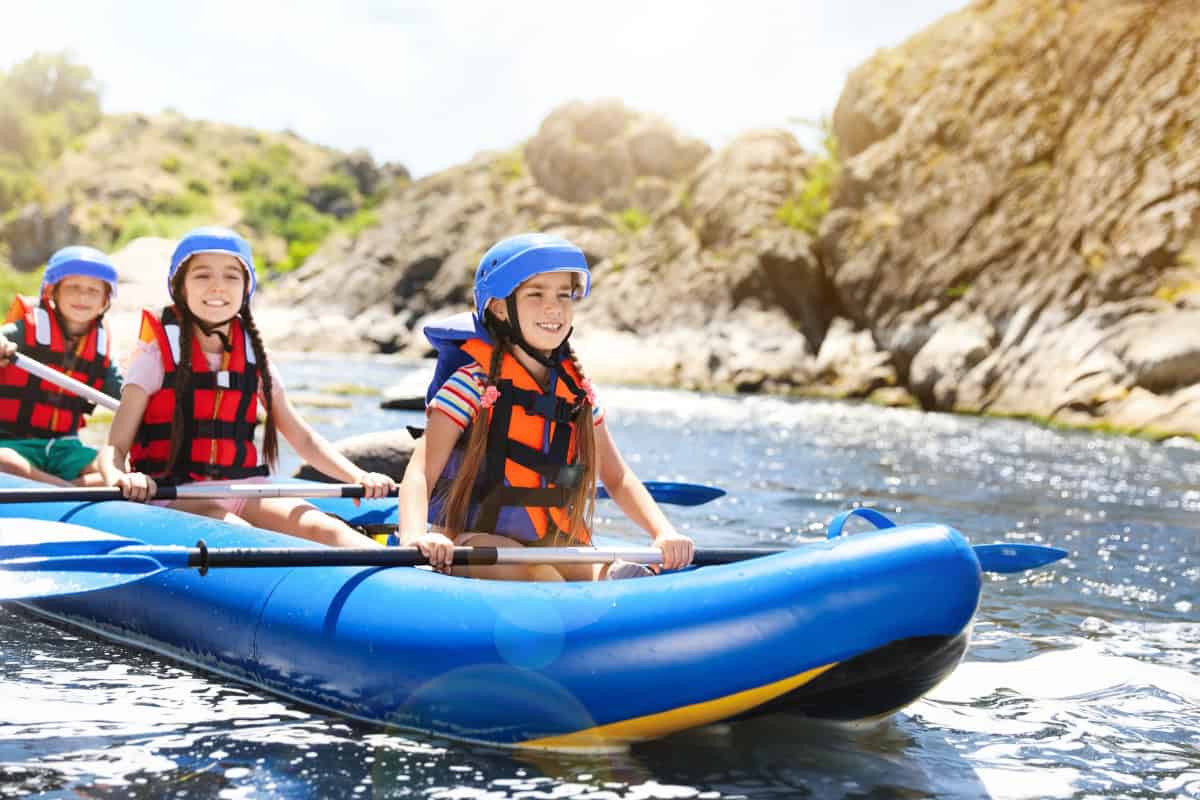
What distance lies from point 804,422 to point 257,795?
14.7 metres

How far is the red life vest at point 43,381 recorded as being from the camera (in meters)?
5.36

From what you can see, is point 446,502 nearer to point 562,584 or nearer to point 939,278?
point 562,584

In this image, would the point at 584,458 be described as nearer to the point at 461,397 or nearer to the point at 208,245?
the point at 461,397

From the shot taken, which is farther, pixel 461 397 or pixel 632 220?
pixel 632 220

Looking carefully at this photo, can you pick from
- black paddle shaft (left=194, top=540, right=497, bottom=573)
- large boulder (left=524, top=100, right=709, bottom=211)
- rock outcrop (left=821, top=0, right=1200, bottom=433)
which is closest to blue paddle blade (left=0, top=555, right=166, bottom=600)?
black paddle shaft (left=194, top=540, right=497, bottom=573)

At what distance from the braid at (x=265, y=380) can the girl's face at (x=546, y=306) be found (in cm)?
131

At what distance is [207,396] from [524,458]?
144 cm

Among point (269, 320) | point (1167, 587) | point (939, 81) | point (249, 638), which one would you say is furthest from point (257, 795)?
point (269, 320)

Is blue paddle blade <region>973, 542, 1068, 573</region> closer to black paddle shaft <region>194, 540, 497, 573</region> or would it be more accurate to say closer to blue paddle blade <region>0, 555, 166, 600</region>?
black paddle shaft <region>194, 540, 497, 573</region>

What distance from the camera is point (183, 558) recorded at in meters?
2.99

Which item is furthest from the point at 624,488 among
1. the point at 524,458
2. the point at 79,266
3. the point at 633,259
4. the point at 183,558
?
the point at 633,259

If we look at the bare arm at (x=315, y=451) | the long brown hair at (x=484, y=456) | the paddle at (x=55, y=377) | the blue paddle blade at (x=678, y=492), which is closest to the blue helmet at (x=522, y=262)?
the long brown hair at (x=484, y=456)

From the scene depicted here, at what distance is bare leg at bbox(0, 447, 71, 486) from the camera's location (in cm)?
506

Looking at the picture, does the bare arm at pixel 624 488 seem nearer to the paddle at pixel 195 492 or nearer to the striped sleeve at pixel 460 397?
the striped sleeve at pixel 460 397
